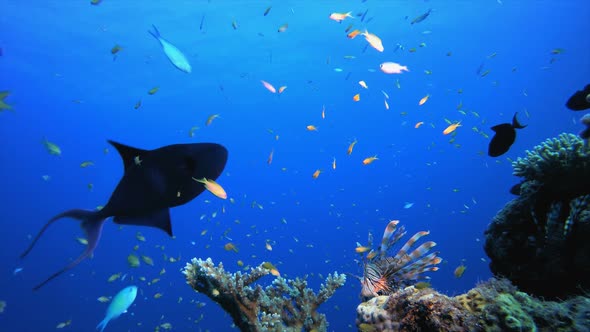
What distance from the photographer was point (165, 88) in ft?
113

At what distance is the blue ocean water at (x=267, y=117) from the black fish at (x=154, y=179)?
12.5ft

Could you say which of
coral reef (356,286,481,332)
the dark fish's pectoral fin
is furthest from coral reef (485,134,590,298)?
the dark fish's pectoral fin

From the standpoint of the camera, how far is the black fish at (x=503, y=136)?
374 centimetres

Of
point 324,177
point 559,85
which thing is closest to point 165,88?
point 324,177

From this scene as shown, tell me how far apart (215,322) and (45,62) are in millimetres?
31084

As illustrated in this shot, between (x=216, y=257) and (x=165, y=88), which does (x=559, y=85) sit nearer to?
(x=165, y=88)

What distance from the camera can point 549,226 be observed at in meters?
3.91

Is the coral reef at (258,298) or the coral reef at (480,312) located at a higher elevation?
the coral reef at (480,312)

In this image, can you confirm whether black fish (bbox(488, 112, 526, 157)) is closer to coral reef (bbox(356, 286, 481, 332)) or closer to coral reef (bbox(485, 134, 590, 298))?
coral reef (bbox(485, 134, 590, 298))

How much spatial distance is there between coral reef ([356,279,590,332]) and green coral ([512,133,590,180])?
5.57 ft

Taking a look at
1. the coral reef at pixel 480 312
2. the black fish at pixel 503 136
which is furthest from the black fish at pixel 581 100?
the coral reef at pixel 480 312

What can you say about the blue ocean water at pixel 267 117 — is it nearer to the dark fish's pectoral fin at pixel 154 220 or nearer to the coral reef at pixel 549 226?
the coral reef at pixel 549 226

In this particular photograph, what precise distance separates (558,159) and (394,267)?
2.61 meters

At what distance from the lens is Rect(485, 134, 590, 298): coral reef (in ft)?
12.0
